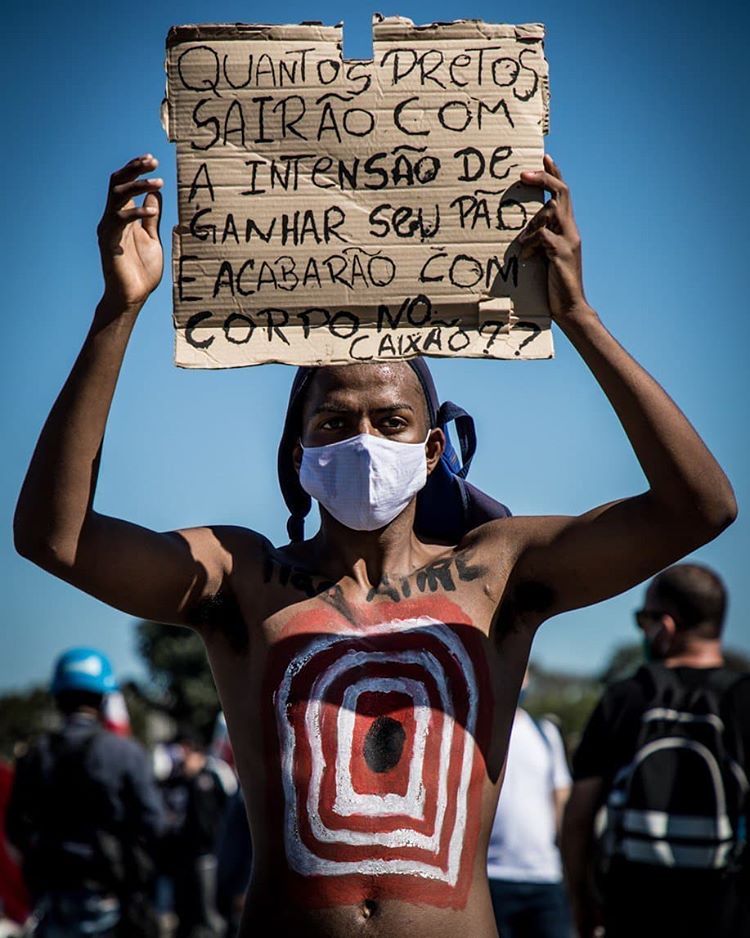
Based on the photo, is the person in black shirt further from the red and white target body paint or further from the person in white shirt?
the red and white target body paint

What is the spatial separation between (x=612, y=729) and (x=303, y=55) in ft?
10.8

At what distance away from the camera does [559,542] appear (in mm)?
3678

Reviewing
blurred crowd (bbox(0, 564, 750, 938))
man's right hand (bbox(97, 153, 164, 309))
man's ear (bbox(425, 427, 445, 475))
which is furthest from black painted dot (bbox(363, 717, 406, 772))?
blurred crowd (bbox(0, 564, 750, 938))

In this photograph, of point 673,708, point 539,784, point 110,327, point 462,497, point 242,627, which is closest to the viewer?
point 110,327

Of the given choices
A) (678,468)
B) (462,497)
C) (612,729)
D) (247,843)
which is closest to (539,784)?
(612,729)

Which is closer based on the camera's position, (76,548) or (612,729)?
(76,548)

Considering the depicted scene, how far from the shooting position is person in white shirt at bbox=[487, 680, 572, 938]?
23.3 feet

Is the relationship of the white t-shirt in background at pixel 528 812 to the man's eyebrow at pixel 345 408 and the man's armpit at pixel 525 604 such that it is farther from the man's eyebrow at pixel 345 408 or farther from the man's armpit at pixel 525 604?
the man's eyebrow at pixel 345 408

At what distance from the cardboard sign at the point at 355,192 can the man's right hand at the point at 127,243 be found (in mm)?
118

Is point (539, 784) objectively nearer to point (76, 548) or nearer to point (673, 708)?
point (673, 708)

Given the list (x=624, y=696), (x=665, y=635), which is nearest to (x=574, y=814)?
(x=624, y=696)

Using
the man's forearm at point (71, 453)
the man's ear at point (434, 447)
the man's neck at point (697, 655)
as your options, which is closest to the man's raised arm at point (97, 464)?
the man's forearm at point (71, 453)

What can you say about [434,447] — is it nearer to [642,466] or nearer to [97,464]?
[642,466]

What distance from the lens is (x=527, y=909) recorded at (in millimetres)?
7156
